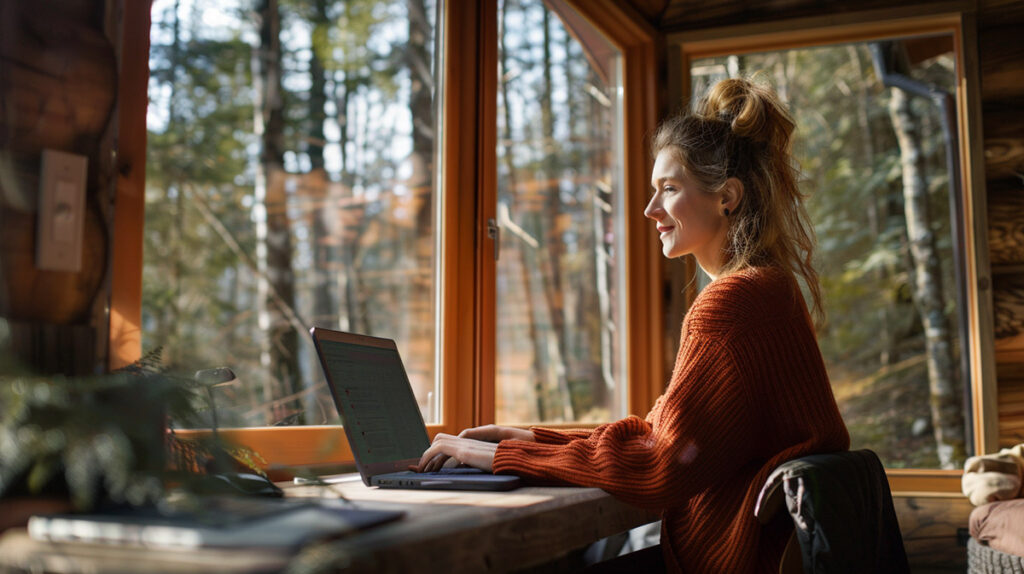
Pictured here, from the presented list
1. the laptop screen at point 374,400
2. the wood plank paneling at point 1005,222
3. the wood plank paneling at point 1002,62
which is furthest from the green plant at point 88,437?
the wood plank paneling at point 1002,62

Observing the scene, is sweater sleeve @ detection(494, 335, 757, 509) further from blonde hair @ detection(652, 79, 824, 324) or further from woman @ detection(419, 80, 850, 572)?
blonde hair @ detection(652, 79, 824, 324)

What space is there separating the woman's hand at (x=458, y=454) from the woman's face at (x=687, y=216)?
0.58 metres

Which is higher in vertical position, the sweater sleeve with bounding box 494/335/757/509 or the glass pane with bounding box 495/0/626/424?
the glass pane with bounding box 495/0/626/424

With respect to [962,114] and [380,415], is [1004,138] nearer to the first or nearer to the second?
[962,114]

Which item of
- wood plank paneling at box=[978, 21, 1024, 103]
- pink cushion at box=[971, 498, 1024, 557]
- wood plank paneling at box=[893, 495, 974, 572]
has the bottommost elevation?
wood plank paneling at box=[893, 495, 974, 572]

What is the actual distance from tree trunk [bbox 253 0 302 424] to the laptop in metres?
1.85

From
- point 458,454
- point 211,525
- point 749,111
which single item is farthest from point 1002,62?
point 211,525

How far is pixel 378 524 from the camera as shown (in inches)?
37.8

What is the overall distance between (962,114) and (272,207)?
2.73m

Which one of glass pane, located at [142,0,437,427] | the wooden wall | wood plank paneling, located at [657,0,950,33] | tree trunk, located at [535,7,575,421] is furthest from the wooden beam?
wood plank paneling, located at [657,0,950,33]

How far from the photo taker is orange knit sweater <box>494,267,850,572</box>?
1.47 metres

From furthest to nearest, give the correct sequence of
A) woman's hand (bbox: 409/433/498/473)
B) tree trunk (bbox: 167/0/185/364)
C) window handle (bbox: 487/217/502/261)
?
window handle (bbox: 487/217/502/261) < tree trunk (bbox: 167/0/185/364) < woman's hand (bbox: 409/433/498/473)

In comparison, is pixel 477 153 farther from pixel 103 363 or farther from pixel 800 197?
pixel 103 363

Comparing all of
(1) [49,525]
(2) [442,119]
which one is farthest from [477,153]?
(1) [49,525]
